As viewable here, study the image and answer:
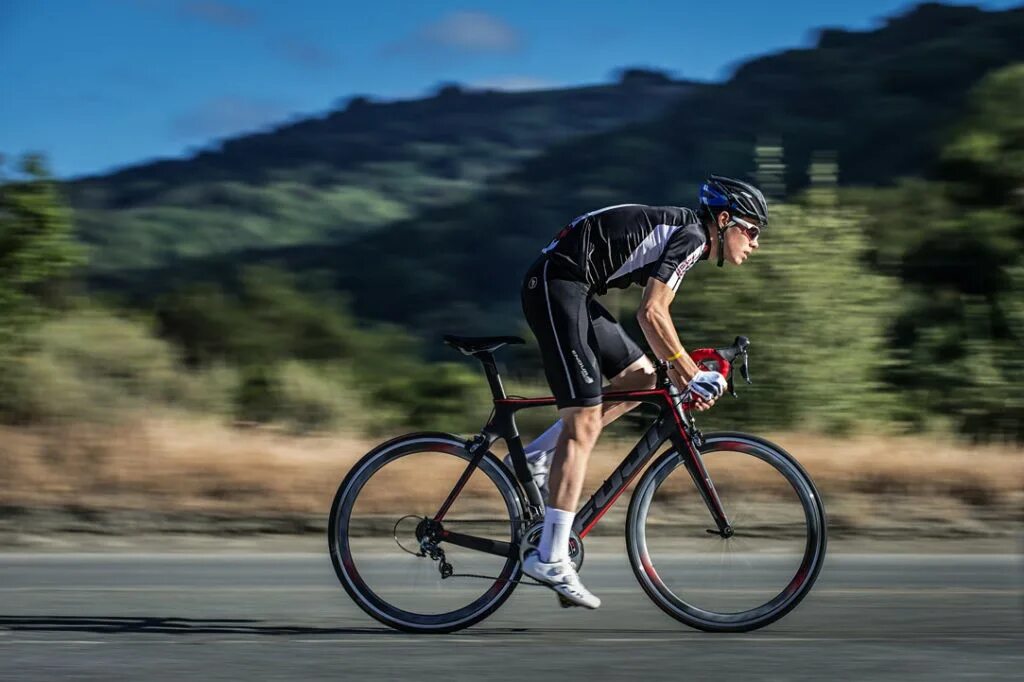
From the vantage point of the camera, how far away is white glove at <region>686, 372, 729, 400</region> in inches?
233

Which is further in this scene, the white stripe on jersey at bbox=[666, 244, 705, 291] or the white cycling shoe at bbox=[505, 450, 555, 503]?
the white cycling shoe at bbox=[505, 450, 555, 503]

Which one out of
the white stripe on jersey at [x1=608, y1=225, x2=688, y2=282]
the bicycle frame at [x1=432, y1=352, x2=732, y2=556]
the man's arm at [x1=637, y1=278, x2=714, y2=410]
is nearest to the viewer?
the man's arm at [x1=637, y1=278, x2=714, y2=410]

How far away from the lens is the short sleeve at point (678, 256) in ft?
19.0

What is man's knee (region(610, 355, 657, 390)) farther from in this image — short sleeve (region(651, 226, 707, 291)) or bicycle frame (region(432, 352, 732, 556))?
short sleeve (region(651, 226, 707, 291))

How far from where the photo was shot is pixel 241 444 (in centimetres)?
1134

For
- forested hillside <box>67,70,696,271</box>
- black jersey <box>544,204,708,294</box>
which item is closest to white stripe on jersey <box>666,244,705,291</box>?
black jersey <box>544,204,708,294</box>

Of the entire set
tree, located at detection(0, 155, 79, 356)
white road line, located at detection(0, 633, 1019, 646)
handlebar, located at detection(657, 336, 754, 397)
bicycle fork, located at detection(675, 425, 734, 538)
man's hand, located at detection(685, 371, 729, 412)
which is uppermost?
tree, located at detection(0, 155, 79, 356)

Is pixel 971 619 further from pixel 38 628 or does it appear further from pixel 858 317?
pixel 858 317

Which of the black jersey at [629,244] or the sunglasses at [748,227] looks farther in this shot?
the sunglasses at [748,227]

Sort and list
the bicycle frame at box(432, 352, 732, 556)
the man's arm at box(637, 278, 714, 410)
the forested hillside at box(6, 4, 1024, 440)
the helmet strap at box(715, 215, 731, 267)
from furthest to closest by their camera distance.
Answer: the forested hillside at box(6, 4, 1024, 440), the bicycle frame at box(432, 352, 732, 556), the helmet strap at box(715, 215, 731, 267), the man's arm at box(637, 278, 714, 410)

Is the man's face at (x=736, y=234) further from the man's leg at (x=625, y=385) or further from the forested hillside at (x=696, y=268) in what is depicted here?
the forested hillside at (x=696, y=268)

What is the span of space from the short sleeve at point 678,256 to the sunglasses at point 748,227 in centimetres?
18

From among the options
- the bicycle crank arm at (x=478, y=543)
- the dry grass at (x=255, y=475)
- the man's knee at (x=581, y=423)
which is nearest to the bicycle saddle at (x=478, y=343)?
the man's knee at (x=581, y=423)

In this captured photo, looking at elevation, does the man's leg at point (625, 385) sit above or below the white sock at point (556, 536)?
above
